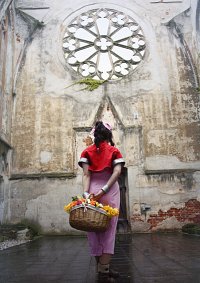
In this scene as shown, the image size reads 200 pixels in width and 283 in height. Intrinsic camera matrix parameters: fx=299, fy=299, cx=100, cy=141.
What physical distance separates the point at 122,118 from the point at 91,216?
8988 mm

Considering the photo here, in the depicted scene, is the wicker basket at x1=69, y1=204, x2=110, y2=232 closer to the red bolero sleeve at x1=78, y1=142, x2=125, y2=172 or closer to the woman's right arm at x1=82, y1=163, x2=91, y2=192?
the woman's right arm at x1=82, y1=163, x2=91, y2=192

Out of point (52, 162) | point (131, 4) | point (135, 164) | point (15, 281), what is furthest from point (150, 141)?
point (15, 281)

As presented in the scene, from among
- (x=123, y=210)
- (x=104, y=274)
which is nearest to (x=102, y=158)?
(x=104, y=274)

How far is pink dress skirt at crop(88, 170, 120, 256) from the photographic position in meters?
3.01

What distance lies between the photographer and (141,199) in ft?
34.5

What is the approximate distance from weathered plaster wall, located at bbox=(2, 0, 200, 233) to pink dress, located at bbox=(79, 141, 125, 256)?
7441 mm

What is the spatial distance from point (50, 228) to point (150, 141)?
15.7ft

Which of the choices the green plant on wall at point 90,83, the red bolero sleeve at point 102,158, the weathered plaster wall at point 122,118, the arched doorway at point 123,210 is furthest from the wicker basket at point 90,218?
the green plant on wall at point 90,83

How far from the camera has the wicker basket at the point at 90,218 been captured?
9.21 feet

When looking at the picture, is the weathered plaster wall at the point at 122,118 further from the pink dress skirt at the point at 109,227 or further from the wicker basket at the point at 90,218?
the wicker basket at the point at 90,218

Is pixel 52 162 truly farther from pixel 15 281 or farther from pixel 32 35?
pixel 15 281

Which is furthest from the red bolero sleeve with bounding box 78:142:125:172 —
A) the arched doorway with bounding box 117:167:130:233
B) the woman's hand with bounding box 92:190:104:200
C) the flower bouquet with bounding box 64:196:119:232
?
the arched doorway with bounding box 117:167:130:233

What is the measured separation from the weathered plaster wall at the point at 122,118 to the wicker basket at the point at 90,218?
771cm

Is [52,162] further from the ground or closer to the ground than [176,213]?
further from the ground
